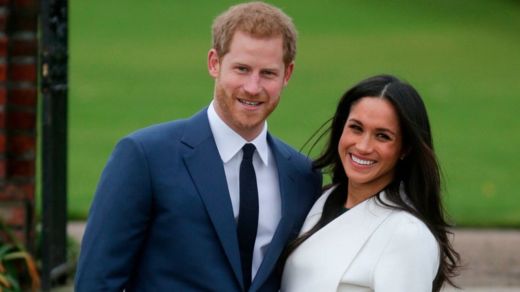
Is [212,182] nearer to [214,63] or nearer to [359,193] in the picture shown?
[214,63]

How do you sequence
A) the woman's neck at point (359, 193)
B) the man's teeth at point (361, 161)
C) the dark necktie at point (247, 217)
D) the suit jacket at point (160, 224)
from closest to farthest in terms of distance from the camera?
1. the suit jacket at point (160, 224)
2. the dark necktie at point (247, 217)
3. the man's teeth at point (361, 161)
4. the woman's neck at point (359, 193)

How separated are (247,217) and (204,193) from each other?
0.17 metres

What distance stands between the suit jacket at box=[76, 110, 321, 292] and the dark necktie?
48 millimetres

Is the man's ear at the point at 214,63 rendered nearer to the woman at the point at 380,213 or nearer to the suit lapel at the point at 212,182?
the suit lapel at the point at 212,182

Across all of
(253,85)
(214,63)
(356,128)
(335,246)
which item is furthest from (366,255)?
(214,63)

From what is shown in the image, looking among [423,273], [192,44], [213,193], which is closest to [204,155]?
[213,193]

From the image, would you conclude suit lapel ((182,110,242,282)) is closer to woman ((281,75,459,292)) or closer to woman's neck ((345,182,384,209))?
woman ((281,75,459,292))

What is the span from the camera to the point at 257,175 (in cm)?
446

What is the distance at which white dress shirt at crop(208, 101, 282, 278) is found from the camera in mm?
4383

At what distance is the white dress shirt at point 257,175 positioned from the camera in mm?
4383

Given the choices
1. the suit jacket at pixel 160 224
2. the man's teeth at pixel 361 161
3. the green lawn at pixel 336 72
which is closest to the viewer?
the suit jacket at pixel 160 224

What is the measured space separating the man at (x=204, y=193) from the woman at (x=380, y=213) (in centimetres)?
19

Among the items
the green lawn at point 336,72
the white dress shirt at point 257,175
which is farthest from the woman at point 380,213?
the green lawn at point 336,72

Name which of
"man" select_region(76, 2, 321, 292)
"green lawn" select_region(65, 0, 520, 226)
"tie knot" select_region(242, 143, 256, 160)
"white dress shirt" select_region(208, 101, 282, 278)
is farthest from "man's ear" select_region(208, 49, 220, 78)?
"green lawn" select_region(65, 0, 520, 226)
